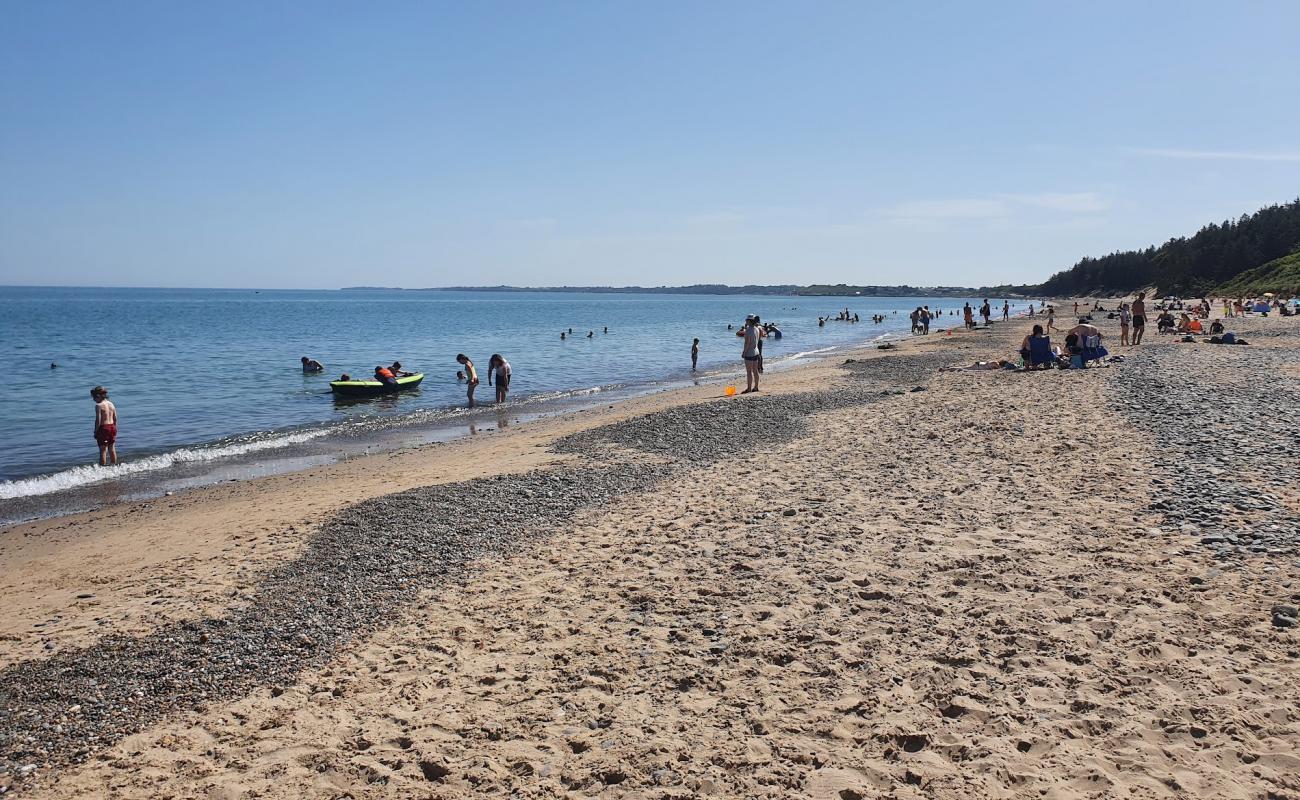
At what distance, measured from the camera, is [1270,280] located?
57.7m

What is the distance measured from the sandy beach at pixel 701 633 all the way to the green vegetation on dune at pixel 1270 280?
55489 mm

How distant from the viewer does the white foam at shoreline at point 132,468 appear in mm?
13789

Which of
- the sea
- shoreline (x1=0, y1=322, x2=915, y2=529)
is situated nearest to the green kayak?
the sea

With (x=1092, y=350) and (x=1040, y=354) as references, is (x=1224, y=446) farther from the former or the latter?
(x=1092, y=350)

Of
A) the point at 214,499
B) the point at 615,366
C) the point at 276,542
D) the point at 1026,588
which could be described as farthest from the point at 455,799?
the point at 615,366

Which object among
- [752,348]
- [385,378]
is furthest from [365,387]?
[752,348]

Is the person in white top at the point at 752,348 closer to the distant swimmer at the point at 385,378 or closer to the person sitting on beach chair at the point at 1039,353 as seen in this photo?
the person sitting on beach chair at the point at 1039,353

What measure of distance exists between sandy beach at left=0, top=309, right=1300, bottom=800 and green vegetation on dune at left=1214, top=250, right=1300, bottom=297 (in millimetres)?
55489

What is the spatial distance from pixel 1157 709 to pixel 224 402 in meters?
27.0

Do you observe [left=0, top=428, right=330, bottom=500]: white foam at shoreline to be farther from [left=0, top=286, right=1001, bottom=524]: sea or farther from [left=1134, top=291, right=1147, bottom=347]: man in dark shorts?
[left=1134, top=291, right=1147, bottom=347]: man in dark shorts

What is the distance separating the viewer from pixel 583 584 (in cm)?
709

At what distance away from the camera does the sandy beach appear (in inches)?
170

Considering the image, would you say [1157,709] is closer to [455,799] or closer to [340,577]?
[455,799]

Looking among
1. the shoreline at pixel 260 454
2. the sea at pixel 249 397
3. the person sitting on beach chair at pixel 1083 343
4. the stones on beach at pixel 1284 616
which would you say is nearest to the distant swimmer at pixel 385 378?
the sea at pixel 249 397
